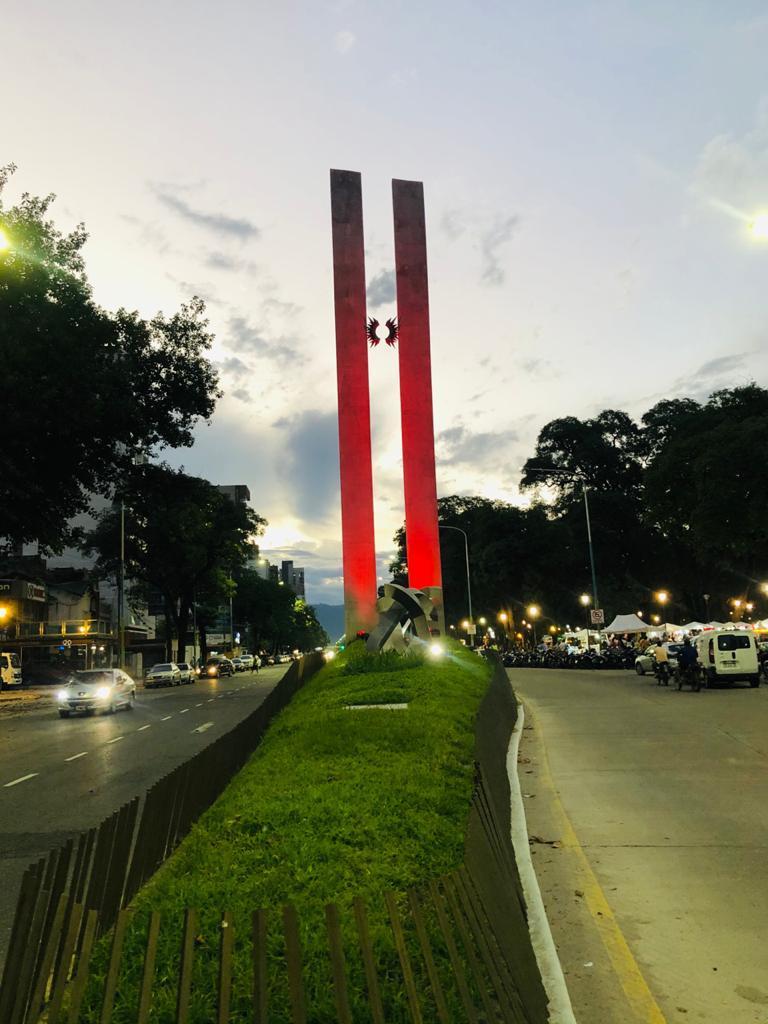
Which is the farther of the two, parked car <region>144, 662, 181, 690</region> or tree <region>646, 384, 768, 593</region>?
parked car <region>144, 662, 181, 690</region>

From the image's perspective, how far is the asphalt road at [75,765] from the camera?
32.5ft

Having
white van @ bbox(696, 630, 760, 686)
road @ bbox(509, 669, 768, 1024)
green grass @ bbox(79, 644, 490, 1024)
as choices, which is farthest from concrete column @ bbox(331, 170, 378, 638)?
green grass @ bbox(79, 644, 490, 1024)

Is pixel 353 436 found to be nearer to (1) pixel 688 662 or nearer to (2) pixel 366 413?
(2) pixel 366 413

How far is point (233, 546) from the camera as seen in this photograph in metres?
70.9

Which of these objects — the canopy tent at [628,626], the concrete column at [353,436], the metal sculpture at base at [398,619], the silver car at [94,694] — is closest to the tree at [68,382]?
the silver car at [94,694]

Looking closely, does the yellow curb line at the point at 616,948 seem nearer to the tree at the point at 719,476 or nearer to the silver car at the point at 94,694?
the silver car at the point at 94,694

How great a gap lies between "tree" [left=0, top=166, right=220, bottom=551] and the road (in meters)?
18.0

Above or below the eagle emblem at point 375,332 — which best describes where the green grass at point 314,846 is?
below

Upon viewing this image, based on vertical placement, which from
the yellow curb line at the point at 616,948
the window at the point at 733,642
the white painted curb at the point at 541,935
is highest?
the window at the point at 733,642

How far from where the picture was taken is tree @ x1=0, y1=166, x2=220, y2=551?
89.5ft

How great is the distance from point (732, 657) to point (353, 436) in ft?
80.7

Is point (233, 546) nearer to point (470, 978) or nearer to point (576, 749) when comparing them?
point (576, 749)

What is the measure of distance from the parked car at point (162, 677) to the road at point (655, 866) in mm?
41885

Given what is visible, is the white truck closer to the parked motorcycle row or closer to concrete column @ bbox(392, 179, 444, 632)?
concrete column @ bbox(392, 179, 444, 632)
